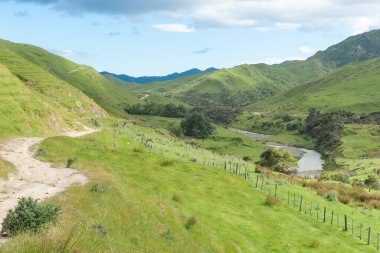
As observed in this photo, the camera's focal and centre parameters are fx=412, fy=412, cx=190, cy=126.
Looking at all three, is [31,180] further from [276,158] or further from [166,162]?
[276,158]

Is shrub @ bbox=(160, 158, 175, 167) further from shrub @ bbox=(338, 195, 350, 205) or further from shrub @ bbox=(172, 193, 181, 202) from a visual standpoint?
shrub @ bbox=(338, 195, 350, 205)

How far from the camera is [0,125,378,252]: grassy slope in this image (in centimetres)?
1695

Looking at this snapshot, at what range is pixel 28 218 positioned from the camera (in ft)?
53.9

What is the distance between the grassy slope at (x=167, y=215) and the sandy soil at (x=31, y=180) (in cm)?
161

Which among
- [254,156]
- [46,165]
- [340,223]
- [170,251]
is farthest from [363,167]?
[170,251]

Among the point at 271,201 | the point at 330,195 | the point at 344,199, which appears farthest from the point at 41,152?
the point at 344,199

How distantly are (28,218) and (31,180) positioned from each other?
14.7 m

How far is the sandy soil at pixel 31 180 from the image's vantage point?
80.8ft

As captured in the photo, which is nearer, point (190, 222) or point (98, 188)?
point (98, 188)

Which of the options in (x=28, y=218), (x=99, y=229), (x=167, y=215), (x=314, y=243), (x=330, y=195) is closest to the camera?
(x=28, y=218)

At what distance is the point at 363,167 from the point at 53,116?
89433mm

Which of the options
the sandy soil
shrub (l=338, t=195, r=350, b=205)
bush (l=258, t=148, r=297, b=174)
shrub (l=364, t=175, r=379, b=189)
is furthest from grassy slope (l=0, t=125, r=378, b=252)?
bush (l=258, t=148, r=297, b=174)

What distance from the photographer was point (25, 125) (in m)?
63.2

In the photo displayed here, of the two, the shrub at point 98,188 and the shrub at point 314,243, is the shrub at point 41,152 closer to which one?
the shrub at point 98,188
